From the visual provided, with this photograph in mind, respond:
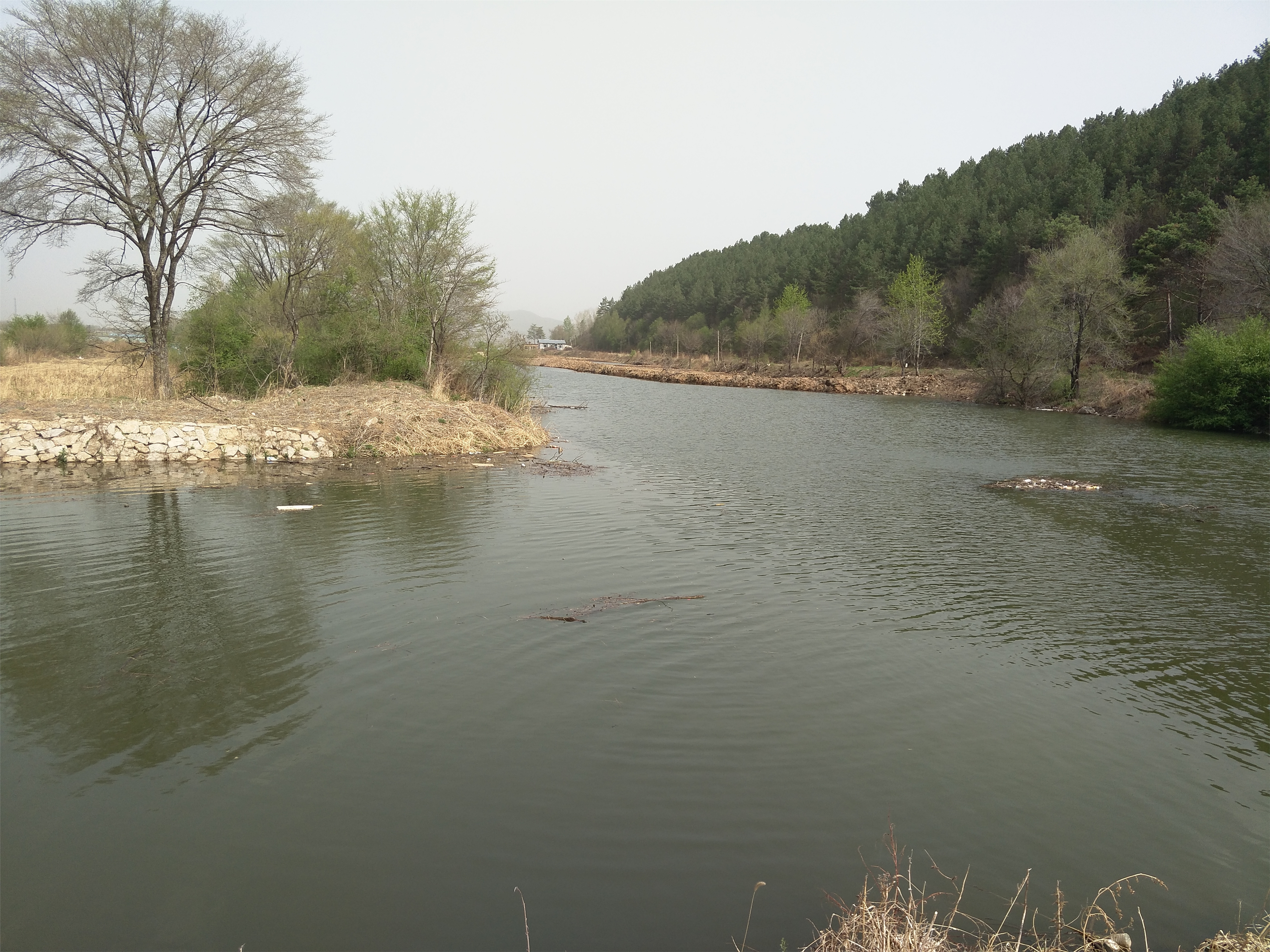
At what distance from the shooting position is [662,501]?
14.8 m

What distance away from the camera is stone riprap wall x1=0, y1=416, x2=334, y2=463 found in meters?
16.8

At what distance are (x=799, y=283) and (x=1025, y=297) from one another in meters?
56.9

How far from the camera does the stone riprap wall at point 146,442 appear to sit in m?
16.8

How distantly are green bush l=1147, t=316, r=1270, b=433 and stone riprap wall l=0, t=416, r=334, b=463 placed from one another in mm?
33636

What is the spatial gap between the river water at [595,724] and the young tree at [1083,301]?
33851mm

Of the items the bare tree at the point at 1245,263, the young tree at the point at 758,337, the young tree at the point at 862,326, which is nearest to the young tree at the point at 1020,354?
the bare tree at the point at 1245,263

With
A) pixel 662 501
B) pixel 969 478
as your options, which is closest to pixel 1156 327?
pixel 969 478

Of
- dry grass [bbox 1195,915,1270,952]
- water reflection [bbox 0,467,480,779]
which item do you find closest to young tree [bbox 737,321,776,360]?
water reflection [bbox 0,467,480,779]

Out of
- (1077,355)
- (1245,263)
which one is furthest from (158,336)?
(1245,263)

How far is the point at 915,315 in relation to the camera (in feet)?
210

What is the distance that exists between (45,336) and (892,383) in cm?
5858

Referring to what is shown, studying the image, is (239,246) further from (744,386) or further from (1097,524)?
(744,386)

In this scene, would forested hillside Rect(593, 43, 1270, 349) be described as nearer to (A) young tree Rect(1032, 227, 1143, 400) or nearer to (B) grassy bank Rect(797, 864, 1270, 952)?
(A) young tree Rect(1032, 227, 1143, 400)

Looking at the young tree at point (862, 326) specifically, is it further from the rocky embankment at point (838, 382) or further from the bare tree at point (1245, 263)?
the bare tree at point (1245, 263)
